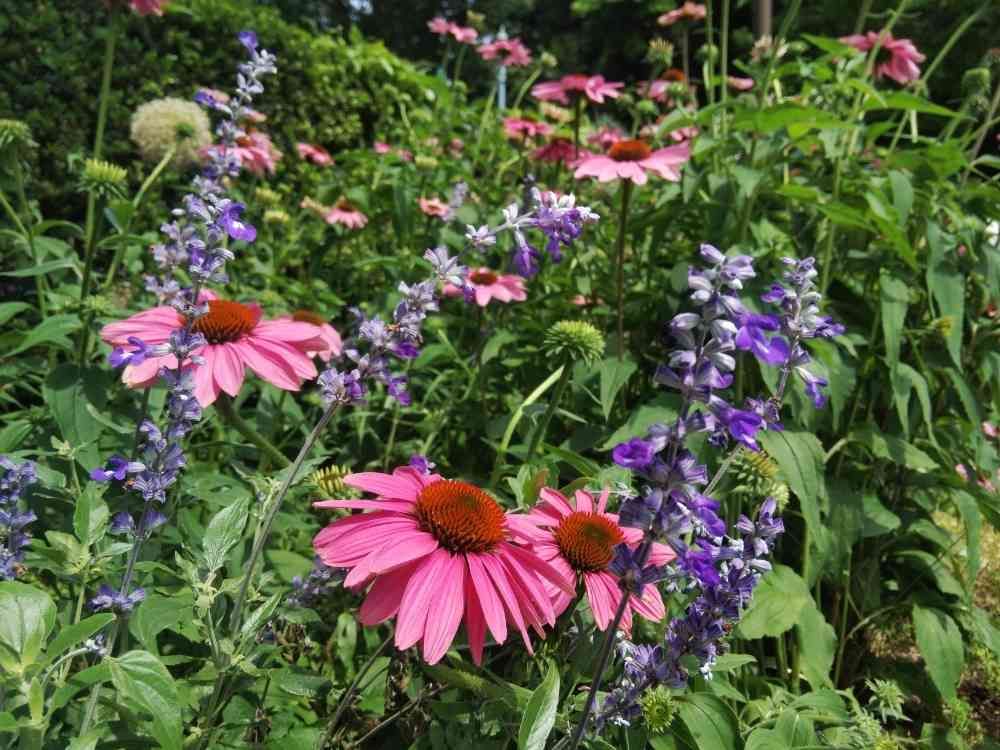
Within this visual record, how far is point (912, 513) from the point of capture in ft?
7.42

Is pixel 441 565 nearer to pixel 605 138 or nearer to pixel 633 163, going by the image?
pixel 633 163

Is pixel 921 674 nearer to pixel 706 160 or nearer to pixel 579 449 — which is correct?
pixel 579 449

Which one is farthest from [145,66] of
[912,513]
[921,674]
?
[921,674]

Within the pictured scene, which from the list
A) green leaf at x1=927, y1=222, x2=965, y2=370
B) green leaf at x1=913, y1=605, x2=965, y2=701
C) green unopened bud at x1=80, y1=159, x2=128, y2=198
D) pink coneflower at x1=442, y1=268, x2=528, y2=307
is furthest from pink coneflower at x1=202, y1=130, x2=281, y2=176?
green leaf at x1=913, y1=605, x2=965, y2=701

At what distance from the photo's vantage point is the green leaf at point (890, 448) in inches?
79.4

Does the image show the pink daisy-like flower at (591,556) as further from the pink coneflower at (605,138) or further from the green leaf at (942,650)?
the pink coneflower at (605,138)

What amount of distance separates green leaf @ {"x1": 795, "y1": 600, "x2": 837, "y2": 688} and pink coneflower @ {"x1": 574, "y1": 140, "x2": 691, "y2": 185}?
115 centimetres

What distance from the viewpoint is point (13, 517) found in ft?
3.90

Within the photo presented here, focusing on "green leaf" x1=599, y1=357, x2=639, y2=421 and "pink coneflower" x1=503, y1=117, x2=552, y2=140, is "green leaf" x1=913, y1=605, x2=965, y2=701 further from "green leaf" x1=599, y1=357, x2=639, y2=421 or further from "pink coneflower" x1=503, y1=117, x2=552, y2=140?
"pink coneflower" x1=503, y1=117, x2=552, y2=140

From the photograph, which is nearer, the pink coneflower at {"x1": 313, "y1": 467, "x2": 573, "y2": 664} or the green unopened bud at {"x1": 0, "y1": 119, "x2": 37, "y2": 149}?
the pink coneflower at {"x1": 313, "y1": 467, "x2": 573, "y2": 664}

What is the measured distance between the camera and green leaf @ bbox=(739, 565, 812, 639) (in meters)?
1.68

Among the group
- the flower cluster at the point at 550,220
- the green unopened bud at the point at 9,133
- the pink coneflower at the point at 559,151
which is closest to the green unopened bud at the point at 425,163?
the pink coneflower at the point at 559,151

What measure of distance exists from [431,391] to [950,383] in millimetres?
1580

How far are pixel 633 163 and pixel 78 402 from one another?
150 cm
